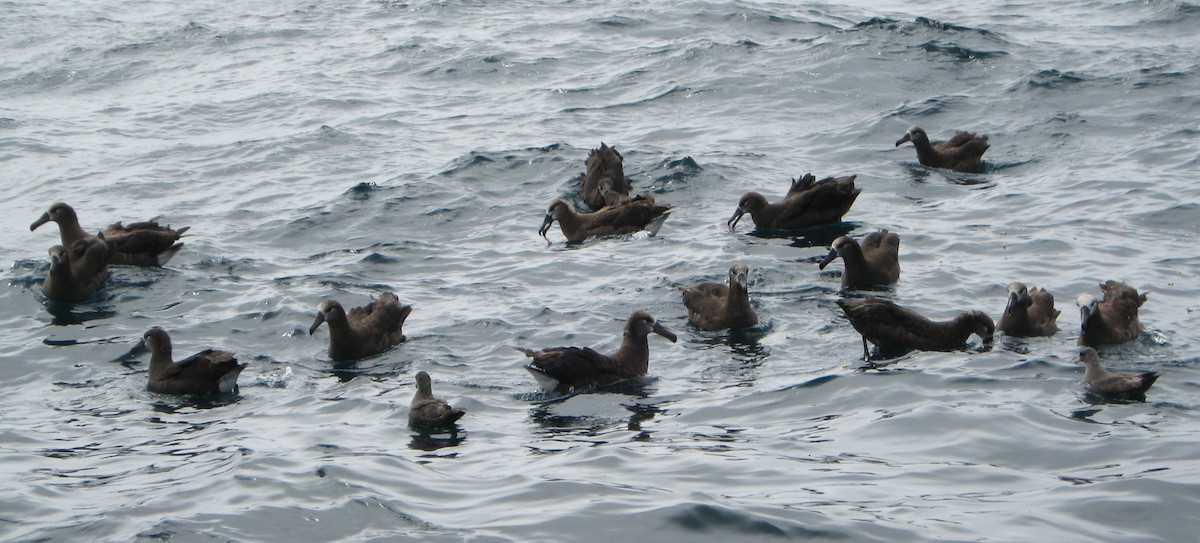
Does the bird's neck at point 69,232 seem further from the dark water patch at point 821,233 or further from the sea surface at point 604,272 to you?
the dark water patch at point 821,233

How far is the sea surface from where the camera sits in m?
8.20

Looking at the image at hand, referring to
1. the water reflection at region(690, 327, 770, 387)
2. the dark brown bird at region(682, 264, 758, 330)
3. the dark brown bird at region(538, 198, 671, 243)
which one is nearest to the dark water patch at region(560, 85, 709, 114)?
the dark brown bird at region(538, 198, 671, 243)

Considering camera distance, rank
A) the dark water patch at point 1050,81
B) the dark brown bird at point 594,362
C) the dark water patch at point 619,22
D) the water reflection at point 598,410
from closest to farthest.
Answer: the water reflection at point 598,410, the dark brown bird at point 594,362, the dark water patch at point 1050,81, the dark water patch at point 619,22

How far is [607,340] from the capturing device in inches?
493

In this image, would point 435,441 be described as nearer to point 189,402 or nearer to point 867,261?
point 189,402

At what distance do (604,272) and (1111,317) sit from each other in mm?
5754

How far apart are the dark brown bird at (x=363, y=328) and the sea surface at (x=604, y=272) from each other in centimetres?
20

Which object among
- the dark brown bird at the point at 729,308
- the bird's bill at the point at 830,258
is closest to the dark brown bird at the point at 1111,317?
the bird's bill at the point at 830,258

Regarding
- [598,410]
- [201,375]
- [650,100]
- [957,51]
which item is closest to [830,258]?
[598,410]

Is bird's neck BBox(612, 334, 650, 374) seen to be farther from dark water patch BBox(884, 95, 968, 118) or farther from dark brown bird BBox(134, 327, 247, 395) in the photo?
dark water patch BBox(884, 95, 968, 118)

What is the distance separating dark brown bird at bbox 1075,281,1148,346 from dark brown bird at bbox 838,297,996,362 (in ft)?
2.61

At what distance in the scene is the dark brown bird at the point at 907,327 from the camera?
37.4 ft

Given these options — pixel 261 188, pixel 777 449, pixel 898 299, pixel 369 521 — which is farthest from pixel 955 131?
pixel 369 521

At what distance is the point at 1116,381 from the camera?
32.3 ft
